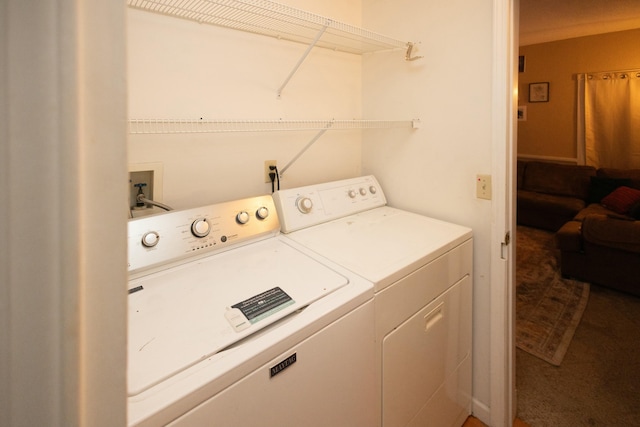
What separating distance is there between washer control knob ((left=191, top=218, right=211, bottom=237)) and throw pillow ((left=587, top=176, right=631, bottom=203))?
492 cm

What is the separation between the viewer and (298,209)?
4.95 feet

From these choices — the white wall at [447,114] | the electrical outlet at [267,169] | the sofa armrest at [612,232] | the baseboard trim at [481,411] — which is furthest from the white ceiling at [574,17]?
the baseboard trim at [481,411]

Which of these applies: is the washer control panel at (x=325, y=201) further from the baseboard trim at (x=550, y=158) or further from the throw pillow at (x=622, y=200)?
the baseboard trim at (x=550, y=158)

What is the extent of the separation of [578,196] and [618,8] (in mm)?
2176

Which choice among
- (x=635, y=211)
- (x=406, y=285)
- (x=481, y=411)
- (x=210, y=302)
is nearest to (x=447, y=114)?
(x=406, y=285)

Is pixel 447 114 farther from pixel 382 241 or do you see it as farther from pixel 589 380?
pixel 589 380

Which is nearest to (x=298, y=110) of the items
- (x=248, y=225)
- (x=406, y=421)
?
(x=248, y=225)

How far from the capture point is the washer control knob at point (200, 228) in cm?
118

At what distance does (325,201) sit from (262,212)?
0.38m

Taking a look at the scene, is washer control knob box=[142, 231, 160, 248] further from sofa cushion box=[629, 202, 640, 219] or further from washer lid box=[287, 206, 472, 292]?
sofa cushion box=[629, 202, 640, 219]

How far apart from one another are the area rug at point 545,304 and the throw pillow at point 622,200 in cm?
79

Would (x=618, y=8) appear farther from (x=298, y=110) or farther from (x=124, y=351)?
(x=124, y=351)

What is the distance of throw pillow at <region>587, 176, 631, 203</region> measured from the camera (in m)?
3.89

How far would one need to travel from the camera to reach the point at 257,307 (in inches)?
34.7
